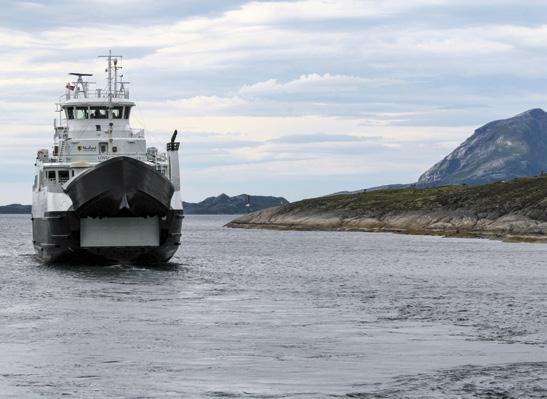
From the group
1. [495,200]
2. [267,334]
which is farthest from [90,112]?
[495,200]

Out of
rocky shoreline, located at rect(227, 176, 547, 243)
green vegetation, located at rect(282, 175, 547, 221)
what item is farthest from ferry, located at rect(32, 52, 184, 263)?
green vegetation, located at rect(282, 175, 547, 221)

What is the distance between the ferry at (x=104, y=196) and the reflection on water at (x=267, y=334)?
1.76 m

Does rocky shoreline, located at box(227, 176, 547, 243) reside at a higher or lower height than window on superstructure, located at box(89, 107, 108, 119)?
lower

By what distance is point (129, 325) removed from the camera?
38.6 m

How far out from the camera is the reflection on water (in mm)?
26344

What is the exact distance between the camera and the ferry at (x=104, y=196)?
62250mm

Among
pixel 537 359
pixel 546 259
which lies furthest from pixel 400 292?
pixel 546 259

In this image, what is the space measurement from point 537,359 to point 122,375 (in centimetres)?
1249

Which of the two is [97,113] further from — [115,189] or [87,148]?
[115,189]

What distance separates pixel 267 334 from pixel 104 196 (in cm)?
2783

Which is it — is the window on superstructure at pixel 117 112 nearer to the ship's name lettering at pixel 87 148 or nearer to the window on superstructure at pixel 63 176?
the ship's name lettering at pixel 87 148

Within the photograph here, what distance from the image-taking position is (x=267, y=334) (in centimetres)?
3638

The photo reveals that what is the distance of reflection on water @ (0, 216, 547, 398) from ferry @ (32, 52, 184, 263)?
5.78ft

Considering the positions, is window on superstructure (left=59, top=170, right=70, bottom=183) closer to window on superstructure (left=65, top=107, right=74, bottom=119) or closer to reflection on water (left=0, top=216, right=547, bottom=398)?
reflection on water (left=0, top=216, right=547, bottom=398)
